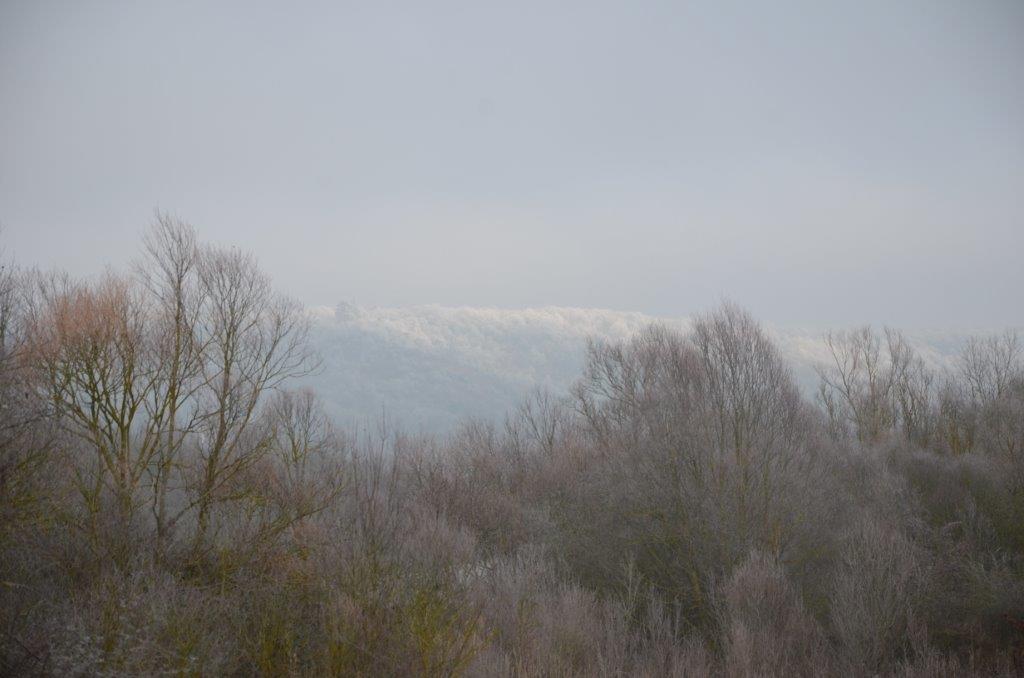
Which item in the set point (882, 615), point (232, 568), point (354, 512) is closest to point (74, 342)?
point (232, 568)

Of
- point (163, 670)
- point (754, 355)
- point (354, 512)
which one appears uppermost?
point (754, 355)

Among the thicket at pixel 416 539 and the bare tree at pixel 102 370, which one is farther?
the bare tree at pixel 102 370

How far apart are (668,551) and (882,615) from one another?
20.0 feet

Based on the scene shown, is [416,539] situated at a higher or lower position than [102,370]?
lower

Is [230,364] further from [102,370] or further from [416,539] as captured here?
[416,539]

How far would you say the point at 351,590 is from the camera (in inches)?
432

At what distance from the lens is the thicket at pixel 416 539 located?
11.0 metres

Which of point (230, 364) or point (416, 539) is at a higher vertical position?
point (230, 364)

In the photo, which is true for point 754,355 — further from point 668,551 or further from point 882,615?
point 882,615

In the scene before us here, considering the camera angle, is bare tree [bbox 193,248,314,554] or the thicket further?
bare tree [bbox 193,248,314,554]

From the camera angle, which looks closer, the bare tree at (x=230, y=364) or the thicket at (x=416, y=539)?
the thicket at (x=416, y=539)

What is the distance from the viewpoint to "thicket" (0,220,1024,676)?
10961 millimetres

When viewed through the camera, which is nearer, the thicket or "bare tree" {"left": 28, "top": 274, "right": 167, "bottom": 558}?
the thicket

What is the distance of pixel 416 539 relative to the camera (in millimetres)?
16812
